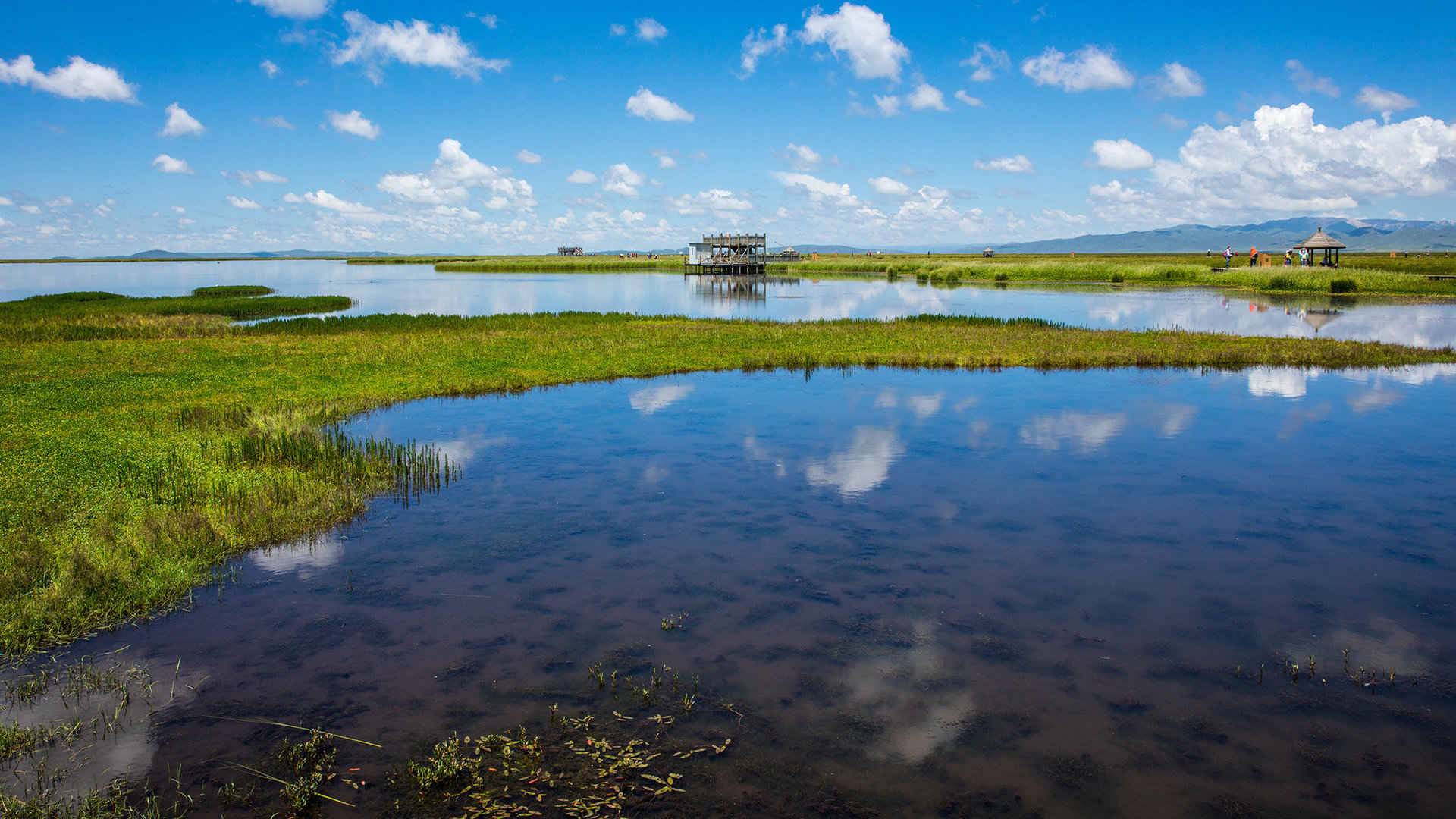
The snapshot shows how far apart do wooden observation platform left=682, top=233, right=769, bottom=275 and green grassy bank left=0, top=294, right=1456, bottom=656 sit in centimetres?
7260

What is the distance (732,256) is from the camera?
11969cm

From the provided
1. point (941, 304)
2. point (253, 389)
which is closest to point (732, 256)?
point (941, 304)

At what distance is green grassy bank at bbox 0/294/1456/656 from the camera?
11.0 metres

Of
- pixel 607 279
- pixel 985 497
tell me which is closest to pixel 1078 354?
pixel 985 497

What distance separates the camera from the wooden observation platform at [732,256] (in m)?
116

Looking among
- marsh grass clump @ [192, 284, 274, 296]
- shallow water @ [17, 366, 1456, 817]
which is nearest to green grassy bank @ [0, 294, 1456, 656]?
shallow water @ [17, 366, 1456, 817]

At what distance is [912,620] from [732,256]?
113 metres

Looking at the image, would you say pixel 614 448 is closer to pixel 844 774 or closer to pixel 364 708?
pixel 364 708

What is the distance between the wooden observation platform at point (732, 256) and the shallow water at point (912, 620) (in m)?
100.0

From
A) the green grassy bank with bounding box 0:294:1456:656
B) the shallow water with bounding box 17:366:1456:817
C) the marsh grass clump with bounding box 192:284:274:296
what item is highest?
the marsh grass clump with bounding box 192:284:274:296

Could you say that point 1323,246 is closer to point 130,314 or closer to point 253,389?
point 253,389

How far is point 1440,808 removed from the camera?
661cm

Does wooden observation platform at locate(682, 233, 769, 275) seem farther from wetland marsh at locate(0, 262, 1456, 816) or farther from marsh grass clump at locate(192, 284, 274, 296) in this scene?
wetland marsh at locate(0, 262, 1456, 816)

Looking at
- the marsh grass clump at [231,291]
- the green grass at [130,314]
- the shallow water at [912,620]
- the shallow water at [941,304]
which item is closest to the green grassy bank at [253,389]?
the green grass at [130,314]
